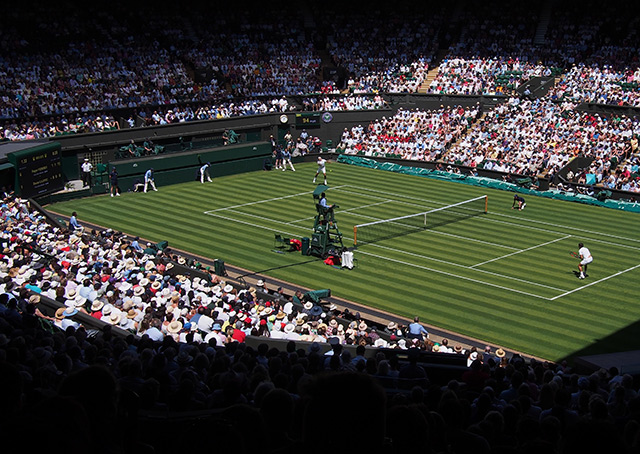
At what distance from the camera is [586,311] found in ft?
79.2

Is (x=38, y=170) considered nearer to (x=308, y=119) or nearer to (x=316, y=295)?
(x=308, y=119)

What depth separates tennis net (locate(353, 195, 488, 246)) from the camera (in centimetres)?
3335

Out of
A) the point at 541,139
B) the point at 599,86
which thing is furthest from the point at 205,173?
the point at 599,86

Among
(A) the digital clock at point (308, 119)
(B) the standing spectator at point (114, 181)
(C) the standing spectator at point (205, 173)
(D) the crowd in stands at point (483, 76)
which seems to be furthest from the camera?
(D) the crowd in stands at point (483, 76)

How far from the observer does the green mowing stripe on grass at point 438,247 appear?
926 inches

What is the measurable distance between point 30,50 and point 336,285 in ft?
110

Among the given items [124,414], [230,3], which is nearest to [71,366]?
[124,414]

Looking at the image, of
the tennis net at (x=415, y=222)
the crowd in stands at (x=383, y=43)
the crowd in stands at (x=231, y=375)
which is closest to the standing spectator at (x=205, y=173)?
the tennis net at (x=415, y=222)

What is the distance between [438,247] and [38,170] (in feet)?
71.9

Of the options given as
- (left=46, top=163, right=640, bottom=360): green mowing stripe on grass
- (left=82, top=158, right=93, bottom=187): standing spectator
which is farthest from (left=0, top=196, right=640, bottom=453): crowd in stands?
(left=82, top=158, right=93, bottom=187): standing spectator

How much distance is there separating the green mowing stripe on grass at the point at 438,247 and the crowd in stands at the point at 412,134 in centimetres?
428

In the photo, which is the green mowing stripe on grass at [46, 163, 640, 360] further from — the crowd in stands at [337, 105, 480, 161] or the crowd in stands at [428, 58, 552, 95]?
the crowd in stands at [428, 58, 552, 95]

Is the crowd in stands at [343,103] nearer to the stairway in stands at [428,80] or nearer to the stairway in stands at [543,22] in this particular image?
the stairway in stands at [428,80]

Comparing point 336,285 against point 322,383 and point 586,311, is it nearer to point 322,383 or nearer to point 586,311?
point 586,311
